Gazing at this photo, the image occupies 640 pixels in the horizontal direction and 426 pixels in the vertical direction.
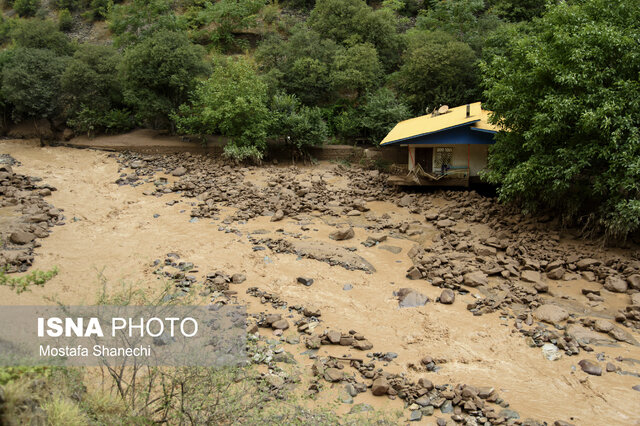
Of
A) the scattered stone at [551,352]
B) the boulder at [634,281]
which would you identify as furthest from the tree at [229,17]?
the scattered stone at [551,352]

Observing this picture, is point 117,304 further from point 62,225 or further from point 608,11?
point 608,11

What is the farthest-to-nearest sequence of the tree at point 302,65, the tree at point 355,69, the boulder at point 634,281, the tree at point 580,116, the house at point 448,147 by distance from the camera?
the tree at point 302,65, the tree at point 355,69, the house at point 448,147, the tree at point 580,116, the boulder at point 634,281

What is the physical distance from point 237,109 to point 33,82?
13693mm

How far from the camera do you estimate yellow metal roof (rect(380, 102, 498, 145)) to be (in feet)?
65.6

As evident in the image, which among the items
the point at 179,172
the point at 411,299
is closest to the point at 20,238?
the point at 179,172

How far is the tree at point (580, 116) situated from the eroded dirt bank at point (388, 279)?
4.47 feet

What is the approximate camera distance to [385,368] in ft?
31.4

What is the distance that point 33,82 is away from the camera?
1084 inches

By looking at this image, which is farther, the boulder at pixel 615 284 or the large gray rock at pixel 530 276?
the large gray rock at pixel 530 276

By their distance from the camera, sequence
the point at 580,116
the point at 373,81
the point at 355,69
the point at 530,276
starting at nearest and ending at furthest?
1. the point at 530,276
2. the point at 580,116
3. the point at 355,69
4. the point at 373,81

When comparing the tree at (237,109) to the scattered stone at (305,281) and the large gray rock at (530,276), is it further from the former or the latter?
the large gray rock at (530,276)

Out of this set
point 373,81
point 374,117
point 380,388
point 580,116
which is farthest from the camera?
point 373,81

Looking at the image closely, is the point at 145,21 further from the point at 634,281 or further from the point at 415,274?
the point at 634,281

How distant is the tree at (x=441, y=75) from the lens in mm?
25219
